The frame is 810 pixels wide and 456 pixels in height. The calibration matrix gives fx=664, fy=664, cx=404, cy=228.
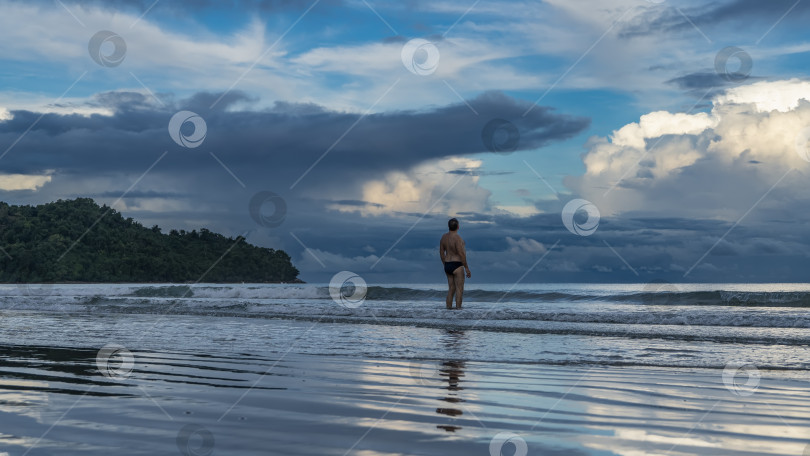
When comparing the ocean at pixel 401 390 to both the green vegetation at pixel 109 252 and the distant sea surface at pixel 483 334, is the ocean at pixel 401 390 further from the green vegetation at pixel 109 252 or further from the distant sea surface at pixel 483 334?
the green vegetation at pixel 109 252

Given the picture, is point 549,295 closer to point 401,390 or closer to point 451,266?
point 451,266

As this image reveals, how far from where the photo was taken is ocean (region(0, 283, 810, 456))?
3.66m

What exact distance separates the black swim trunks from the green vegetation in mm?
68400

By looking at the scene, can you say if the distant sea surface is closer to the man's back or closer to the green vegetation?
the man's back

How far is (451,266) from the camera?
16812 mm

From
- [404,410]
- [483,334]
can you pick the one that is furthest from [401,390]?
[483,334]

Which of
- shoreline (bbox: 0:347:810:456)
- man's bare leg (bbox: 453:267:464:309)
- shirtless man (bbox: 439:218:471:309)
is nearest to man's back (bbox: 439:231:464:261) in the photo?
shirtless man (bbox: 439:218:471:309)

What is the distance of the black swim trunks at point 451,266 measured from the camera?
16766 mm

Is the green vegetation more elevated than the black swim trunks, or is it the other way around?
the green vegetation

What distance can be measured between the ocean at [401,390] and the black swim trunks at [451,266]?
4320 millimetres

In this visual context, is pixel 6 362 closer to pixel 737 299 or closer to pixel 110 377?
pixel 110 377

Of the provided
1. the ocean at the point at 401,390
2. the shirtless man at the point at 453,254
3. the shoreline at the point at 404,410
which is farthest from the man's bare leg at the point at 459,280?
the shoreline at the point at 404,410

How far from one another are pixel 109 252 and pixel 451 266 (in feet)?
244

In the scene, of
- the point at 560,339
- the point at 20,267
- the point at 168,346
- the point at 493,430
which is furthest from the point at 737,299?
the point at 20,267
